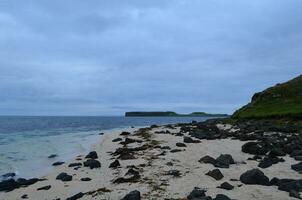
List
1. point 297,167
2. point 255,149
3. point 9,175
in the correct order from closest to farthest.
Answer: point 297,167 → point 255,149 → point 9,175

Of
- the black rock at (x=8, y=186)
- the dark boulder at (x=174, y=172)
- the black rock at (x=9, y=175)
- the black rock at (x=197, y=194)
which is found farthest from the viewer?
the black rock at (x=9, y=175)

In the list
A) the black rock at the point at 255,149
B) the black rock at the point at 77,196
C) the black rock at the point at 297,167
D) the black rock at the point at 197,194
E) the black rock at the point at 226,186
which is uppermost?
the black rock at the point at 255,149

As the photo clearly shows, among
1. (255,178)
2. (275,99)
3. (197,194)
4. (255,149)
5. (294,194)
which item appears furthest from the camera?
(275,99)

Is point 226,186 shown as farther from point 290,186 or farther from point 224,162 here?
point 224,162

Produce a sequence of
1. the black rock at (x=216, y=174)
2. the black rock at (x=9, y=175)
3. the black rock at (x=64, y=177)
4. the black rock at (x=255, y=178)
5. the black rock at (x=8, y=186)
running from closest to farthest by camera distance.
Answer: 1. the black rock at (x=255, y=178)
2. the black rock at (x=216, y=174)
3. the black rock at (x=8, y=186)
4. the black rock at (x=64, y=177)
5. the black rock at (x=9, y=175)

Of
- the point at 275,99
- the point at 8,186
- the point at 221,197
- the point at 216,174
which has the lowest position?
the point at 8,186

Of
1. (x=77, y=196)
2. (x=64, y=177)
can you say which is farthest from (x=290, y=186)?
(x=64, y=177)

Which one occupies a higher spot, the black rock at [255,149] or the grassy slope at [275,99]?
the grassy slope at [275,99]

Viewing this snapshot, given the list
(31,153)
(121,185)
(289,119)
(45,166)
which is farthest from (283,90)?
(121,185)

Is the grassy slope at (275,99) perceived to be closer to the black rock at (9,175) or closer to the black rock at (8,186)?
the black rock at (9,175)

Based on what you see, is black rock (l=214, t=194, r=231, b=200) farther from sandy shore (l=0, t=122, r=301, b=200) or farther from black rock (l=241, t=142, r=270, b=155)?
black rock (l=241, t=142, r=270, b=155)

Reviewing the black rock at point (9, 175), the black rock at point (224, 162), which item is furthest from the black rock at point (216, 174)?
the black rock at point (9, 175)

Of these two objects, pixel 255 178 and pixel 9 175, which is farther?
pixel 9 175

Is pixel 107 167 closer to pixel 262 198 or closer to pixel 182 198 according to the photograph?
pixel 182 198
